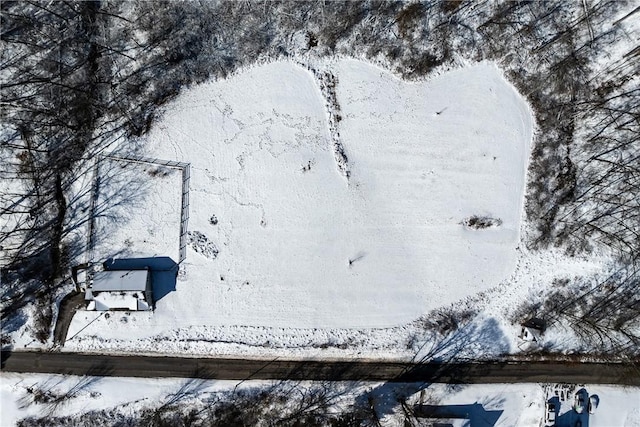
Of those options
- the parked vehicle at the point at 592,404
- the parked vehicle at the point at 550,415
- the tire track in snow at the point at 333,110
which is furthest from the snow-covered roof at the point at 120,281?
the parked vehicle at the point at 592,404

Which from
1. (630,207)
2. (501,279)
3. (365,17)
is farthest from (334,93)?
(630,207)

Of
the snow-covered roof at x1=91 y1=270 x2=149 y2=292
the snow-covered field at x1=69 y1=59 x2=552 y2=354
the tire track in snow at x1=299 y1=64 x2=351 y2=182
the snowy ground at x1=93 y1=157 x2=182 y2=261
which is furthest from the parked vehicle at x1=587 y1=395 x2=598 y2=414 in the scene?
the snow-covered roof at x1=91 y1=270 x2=149 y2=292

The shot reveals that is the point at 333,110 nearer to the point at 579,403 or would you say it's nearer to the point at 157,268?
the point at 157,268

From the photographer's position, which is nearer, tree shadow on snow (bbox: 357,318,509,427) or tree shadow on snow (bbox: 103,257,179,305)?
tree shadow on snow (bbox: 103,257,179,305)

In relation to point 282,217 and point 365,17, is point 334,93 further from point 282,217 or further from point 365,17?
point 282,217

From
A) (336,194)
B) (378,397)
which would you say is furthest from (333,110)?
(378,397)

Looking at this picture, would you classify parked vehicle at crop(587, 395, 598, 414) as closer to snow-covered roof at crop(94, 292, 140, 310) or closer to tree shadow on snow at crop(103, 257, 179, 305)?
tree shadow on snow at crop(103, 257, 179, 305)

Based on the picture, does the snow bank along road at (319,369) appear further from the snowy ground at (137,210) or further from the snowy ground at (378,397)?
the snowy ground at (137,210)
